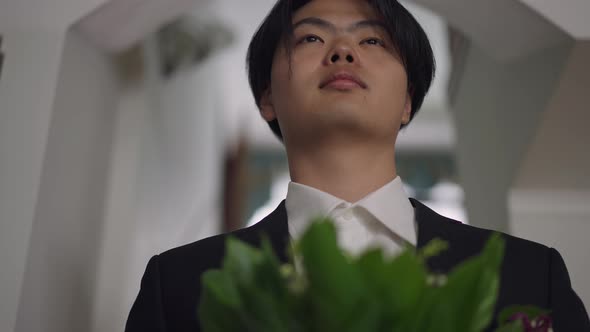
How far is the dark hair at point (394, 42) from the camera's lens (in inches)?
46.3

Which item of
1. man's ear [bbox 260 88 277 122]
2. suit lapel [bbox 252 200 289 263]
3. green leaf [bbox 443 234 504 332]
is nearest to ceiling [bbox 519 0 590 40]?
man's ear [bbox 260 88 277 122]

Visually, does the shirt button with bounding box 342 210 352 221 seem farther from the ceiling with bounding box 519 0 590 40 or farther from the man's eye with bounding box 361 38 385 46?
the ceiling with bounding box 519 0 590 40

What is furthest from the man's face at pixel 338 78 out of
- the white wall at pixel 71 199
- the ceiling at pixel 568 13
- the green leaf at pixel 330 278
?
the green leaf at pixel 330 278

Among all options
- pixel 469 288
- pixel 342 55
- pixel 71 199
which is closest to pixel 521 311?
pixel 469 288

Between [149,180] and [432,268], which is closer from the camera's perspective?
[432,268]

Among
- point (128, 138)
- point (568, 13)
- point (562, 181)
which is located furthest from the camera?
point (128, 138)

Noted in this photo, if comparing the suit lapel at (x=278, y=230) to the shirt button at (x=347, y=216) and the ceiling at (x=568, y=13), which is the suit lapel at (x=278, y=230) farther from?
the ceiling at (x=568, y=13)

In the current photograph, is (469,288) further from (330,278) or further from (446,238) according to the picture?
(446,238)

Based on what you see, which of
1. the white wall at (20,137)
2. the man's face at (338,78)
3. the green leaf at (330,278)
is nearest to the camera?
the green leaf at (330,278)

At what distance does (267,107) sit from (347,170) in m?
0.29

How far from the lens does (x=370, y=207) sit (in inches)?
39.3

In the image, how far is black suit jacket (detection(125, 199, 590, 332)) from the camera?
935mm

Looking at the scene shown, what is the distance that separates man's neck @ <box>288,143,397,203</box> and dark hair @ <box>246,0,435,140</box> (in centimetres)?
21

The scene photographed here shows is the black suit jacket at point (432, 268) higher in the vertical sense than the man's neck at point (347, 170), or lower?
lower
